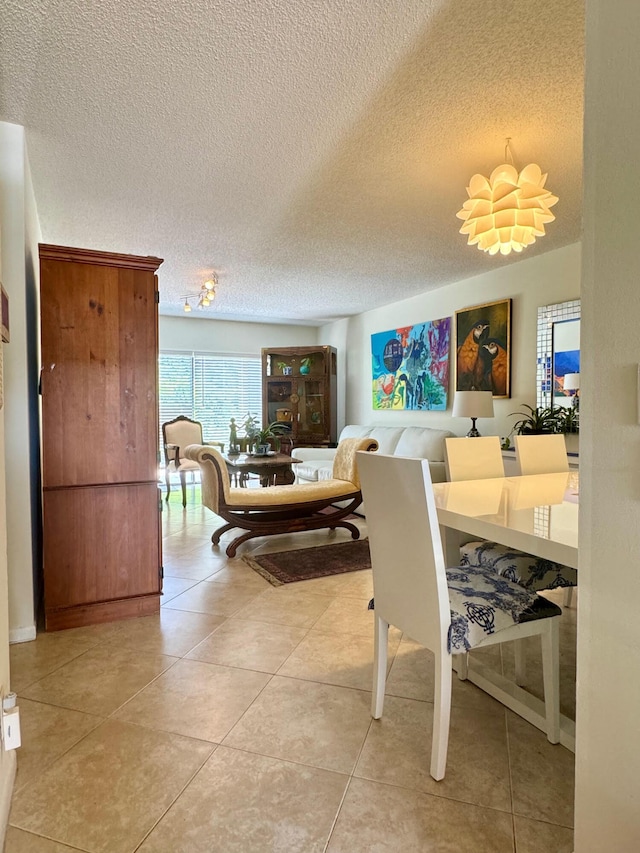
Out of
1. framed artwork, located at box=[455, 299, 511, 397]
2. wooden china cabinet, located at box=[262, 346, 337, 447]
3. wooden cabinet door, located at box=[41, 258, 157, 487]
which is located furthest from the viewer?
wooden china cabinet, located at box=[262, 346, 337, 447]

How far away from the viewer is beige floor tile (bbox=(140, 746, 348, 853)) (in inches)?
49.6

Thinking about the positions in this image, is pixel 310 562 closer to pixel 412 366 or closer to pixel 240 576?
pixel 240 576

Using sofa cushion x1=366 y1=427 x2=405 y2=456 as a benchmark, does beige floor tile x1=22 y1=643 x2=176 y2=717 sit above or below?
below

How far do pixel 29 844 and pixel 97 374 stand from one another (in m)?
1.93

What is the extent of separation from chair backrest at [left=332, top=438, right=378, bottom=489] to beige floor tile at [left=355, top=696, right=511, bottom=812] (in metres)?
2.40

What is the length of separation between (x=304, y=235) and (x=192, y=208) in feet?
2.94

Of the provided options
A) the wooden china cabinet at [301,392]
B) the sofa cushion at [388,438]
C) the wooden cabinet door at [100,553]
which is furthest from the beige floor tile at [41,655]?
the wooden china cabinet at [301,392]

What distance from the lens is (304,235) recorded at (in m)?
3.70

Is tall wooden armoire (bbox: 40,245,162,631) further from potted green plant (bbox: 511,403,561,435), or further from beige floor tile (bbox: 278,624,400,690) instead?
potted green plant (bbox: 511,403,561,435)

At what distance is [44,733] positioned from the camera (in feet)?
5.56

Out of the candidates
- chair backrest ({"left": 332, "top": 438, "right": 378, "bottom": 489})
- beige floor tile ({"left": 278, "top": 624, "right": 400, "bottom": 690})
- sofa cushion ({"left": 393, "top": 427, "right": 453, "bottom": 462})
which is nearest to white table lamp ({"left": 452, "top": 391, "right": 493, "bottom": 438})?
sofa cushion ({"left": 393, "top": 427, "right": 453, "bottom": 462})

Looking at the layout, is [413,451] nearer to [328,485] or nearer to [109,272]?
[328,485]

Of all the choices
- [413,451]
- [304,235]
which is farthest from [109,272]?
[413,451]

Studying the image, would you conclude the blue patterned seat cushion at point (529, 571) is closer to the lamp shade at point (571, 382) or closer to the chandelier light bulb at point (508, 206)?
the chandelier light bulb at point (508, 206)
